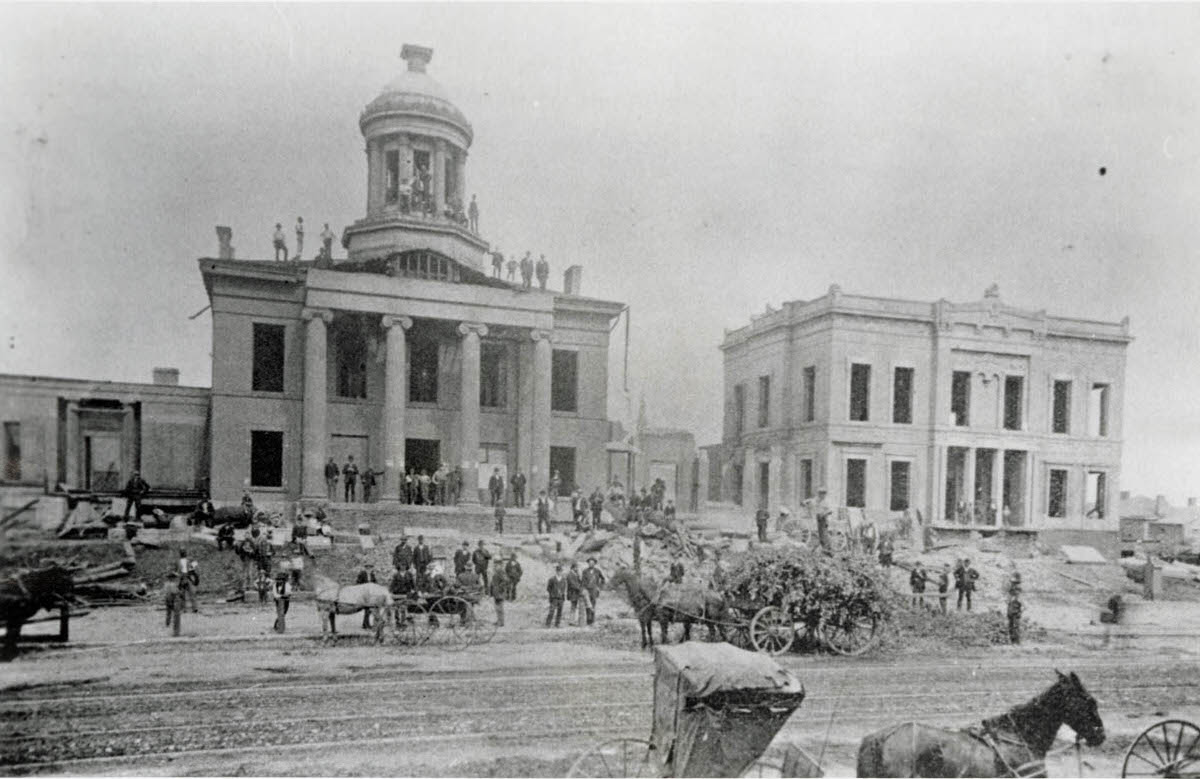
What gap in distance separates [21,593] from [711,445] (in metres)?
32.3

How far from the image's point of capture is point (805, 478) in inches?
1283

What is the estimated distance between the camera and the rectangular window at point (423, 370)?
88.5 feet

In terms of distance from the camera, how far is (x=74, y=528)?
15.6 meters

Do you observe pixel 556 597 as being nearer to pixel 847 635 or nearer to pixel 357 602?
pixel 357 602

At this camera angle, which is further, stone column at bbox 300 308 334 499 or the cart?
stone column at bbox 300 308 334 499

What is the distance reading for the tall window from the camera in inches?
1270

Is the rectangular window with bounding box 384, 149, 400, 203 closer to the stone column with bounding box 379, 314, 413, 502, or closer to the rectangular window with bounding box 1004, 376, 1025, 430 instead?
the stone column with bounding box 379, 314, 413, 502

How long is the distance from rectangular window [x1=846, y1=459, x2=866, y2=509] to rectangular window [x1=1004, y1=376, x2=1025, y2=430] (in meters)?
6.73

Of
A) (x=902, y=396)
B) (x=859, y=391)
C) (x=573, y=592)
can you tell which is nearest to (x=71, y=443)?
(x=573, y=592)

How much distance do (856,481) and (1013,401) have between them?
309 inches

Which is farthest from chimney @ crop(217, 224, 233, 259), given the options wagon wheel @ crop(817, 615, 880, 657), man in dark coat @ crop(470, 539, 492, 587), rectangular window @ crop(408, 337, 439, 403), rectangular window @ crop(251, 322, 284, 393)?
wagon wheel @ crop(817, 615, 880, 657)

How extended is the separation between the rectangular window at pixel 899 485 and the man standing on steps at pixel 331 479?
21031 mm

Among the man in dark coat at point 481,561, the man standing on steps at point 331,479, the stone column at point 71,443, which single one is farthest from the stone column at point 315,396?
the stone column at point 71,443

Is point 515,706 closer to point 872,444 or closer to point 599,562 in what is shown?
point 599,562
